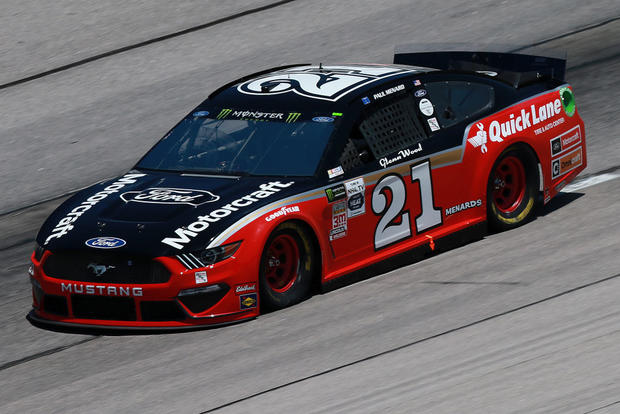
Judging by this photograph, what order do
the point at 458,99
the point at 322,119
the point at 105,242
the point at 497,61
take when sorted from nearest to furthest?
the point at 105,242, the point at 322,119, the point at 458,99, the point at 497,61

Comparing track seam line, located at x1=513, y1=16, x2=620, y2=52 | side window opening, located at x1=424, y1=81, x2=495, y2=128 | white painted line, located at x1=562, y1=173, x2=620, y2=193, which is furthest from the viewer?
track seam line, located at x1=513, y1=16, x2=620, y2=52

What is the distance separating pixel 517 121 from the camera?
32.0ft

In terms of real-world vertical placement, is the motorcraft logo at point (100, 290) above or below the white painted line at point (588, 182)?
above

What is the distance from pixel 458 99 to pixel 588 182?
6.65 ft

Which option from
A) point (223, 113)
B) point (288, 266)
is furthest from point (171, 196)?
point (223, 113)

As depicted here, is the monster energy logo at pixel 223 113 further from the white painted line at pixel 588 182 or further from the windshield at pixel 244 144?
the white painted line at pixel 588 182

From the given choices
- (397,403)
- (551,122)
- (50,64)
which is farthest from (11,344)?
(50,64)

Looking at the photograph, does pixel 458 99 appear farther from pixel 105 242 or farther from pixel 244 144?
pixel 105 242

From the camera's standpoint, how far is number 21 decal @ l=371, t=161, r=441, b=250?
875cm

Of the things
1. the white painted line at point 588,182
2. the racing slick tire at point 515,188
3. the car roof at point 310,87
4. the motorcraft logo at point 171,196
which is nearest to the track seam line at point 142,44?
the car roof at point 310,87

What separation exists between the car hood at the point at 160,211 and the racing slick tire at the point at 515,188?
2039 millimetres

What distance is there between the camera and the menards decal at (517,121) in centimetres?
943

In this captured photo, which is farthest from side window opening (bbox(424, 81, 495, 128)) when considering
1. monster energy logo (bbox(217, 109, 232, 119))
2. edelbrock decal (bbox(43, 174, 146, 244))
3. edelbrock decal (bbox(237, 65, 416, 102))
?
edelbrock decal (bbox(43, 174, 146, 244))

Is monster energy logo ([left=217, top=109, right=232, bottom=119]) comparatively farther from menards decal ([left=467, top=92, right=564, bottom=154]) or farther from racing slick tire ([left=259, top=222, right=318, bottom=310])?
menards decal ([left=467, top=92, right=564, bottom=154])
